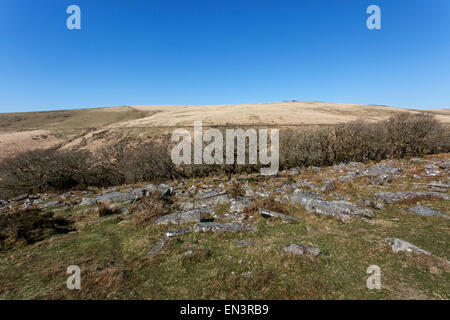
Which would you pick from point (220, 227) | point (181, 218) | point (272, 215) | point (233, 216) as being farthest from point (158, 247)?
point (272, 215)

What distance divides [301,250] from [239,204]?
6.64 m

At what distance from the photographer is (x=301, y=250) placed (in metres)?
9.42

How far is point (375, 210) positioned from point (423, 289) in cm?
815

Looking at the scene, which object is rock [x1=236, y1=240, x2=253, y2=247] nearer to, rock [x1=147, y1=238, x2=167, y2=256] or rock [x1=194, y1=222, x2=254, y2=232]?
rock [x1=194, y1=222, x2=254, y2=232]

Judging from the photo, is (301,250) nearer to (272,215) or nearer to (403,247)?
(272,215)

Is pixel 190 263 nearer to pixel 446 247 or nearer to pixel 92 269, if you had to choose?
pixel 92 269

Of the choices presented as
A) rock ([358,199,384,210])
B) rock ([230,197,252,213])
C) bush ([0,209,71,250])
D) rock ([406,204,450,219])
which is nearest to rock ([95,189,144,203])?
bush ([0,209,71,250])

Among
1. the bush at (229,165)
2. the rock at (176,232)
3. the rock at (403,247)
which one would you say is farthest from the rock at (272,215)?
the bush at (229,165)

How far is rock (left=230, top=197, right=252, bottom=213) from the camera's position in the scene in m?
15.1

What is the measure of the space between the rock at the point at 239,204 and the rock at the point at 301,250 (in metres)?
5.60

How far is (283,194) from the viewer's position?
18000 mm

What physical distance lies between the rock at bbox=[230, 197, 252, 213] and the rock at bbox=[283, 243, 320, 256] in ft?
18.4

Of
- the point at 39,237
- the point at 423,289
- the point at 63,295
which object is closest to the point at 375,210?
the point at 423,289

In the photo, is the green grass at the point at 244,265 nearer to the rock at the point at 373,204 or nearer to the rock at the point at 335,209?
the rock at the point at 335,209
